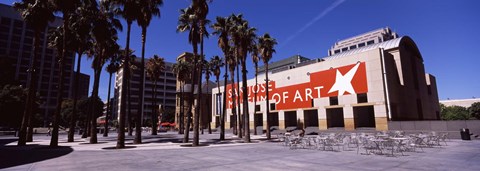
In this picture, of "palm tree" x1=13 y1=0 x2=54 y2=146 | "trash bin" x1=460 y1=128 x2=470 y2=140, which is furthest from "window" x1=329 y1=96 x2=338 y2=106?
"palm tree" x1=13 y1=0 x2=54 y2=146

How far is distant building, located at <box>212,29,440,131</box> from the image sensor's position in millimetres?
36562

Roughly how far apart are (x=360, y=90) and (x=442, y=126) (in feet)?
35.4

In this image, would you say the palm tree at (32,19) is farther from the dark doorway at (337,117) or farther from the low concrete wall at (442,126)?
the dark doorway at (337,117)

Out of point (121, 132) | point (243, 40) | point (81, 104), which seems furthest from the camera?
point (81, 104)

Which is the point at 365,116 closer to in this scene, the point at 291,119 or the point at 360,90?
the point at 360,90

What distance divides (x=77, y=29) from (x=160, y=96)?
112932 mm

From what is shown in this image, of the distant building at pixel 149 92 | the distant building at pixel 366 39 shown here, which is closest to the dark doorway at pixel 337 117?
the distant building at pixel 149 92

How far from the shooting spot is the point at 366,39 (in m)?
143

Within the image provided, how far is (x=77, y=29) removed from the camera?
22.9 meters

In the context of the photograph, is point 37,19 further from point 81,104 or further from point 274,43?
point 81,104

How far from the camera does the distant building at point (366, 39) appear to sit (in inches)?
5399

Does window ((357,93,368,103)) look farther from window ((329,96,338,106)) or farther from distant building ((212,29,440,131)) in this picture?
window ((329,96,338,106))

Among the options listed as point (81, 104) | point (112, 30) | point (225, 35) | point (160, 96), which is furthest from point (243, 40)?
point (160, 96)

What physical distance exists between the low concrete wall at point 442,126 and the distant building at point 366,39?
11673cm
